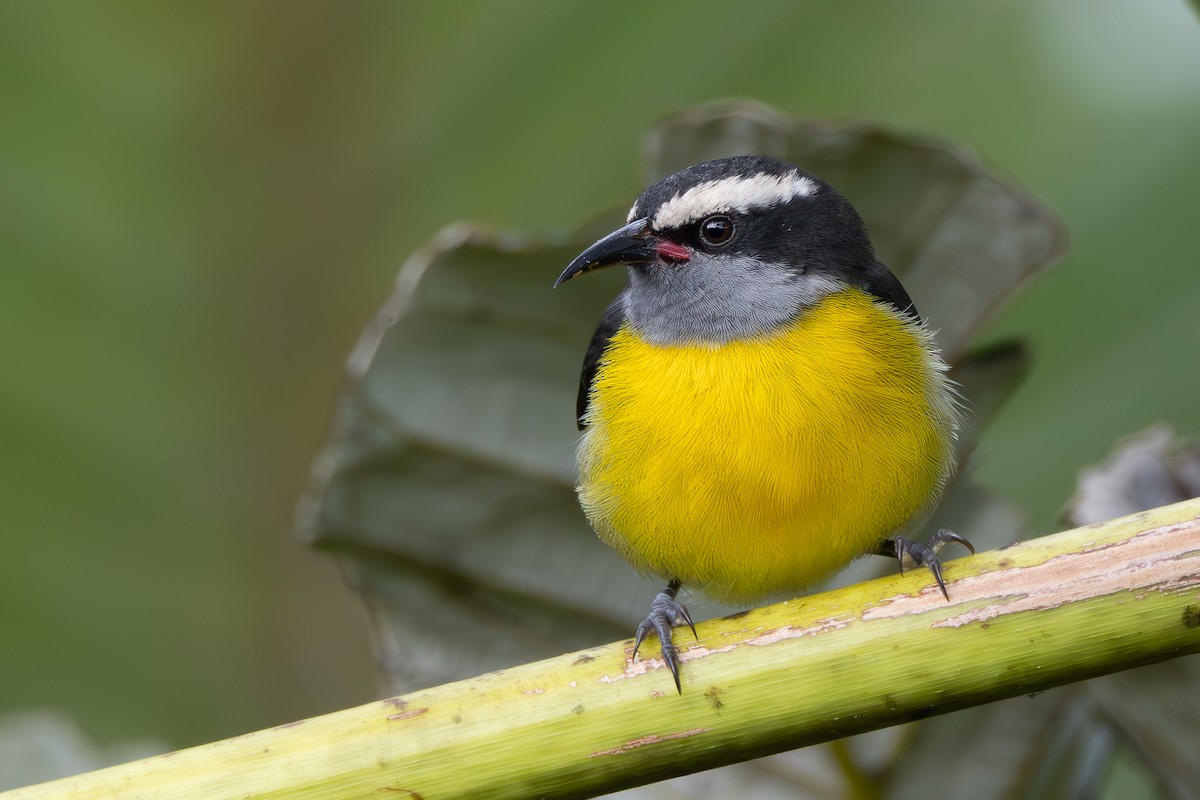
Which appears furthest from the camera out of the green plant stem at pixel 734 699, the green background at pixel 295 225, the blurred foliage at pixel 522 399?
the green background at pixel 295 225

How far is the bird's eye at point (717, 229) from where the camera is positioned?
8.77 feet

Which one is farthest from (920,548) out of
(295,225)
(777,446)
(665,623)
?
(295,225)

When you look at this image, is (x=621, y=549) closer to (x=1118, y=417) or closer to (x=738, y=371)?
(x=738, y=371)

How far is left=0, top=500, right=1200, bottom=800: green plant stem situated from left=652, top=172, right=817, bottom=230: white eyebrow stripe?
114cm

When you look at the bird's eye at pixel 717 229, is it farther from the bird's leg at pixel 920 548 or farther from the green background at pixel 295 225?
the green background at pixel 295 225

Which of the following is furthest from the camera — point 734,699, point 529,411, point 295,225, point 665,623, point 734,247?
point 295,225

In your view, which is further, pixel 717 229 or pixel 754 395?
pixel 717 229

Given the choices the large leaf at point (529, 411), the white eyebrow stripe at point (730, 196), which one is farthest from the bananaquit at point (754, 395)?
the large leaf at point (529, 411)

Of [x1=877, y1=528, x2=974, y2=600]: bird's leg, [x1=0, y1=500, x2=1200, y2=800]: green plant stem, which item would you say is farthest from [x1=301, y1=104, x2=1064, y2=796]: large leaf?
[x1=0, y1=500, x2=1200, y2=800]: green plant stem

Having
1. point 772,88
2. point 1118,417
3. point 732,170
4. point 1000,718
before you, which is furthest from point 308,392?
point 1118,417

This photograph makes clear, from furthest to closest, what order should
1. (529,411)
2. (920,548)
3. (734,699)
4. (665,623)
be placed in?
(529,411)
(920,548)
(665,623)
(734,699)

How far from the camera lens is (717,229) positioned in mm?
2689

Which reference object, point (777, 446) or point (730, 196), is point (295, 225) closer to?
point (730, 196)

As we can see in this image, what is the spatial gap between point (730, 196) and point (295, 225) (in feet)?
3.99
